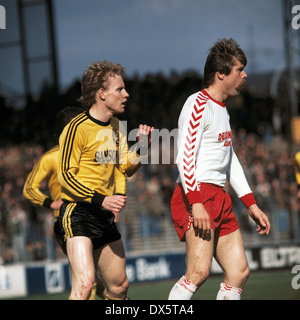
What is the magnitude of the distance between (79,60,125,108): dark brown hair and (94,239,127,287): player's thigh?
47.6 inches

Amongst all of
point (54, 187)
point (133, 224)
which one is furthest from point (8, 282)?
point (54, 187)

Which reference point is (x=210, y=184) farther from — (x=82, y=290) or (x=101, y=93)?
(x=82, y=290)

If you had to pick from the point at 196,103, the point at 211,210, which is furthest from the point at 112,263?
the point at 196,103

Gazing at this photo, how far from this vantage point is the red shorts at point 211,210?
4848 mm

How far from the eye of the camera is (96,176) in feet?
16.9

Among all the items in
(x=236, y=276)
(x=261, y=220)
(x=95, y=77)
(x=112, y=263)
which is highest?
(x=95, y=77)

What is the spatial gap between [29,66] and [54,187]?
9.69 m

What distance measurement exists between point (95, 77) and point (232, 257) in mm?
1840

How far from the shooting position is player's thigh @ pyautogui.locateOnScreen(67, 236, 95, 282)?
4805 mm

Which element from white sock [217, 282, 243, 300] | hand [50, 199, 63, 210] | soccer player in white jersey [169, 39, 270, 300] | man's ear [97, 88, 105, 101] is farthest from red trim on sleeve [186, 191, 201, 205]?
hand [50, 199, 63, 210]
